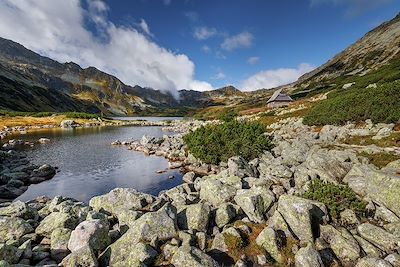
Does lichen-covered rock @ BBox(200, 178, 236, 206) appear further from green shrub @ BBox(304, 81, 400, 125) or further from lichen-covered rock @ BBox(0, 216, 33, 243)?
green shrub @ BBox(304, 81, 400, 125)

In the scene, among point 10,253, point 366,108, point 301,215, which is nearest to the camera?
point 10,253

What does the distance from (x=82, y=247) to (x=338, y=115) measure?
5067 cm

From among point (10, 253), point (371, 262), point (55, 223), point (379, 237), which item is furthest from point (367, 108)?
point (10, 253)

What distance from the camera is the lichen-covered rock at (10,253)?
1474 cm

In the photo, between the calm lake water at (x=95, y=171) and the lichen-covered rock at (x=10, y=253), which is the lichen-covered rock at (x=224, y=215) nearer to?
the lichen-covered rock at (x=10, y=253)

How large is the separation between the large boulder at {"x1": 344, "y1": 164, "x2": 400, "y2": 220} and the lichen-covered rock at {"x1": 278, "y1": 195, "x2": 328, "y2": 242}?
179 inches

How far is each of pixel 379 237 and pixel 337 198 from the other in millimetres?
4159

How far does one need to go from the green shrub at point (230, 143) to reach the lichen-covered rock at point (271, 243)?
94.2 ft

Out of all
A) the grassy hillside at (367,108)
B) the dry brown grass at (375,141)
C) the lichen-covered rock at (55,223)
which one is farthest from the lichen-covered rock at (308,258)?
the grassy hillside at (367,108)

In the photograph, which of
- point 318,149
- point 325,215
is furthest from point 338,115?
point 325,215

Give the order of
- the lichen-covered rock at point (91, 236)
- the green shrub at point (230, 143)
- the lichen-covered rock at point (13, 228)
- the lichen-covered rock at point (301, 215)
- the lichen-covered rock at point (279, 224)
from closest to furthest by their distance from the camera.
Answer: the lichen-covered rock at point (91, 236) < the lichen-covered rock at point (13, 228) < the lichen-covered rock at point (301, 215) < the lichen-covered rock at point (279, 224) < the green shrub at point (230, 143)

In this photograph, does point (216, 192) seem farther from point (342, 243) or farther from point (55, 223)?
point (55, 223)

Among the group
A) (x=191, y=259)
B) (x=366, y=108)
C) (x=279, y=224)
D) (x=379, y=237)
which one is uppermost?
(x=366, y=108)

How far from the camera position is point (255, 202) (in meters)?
20.7
